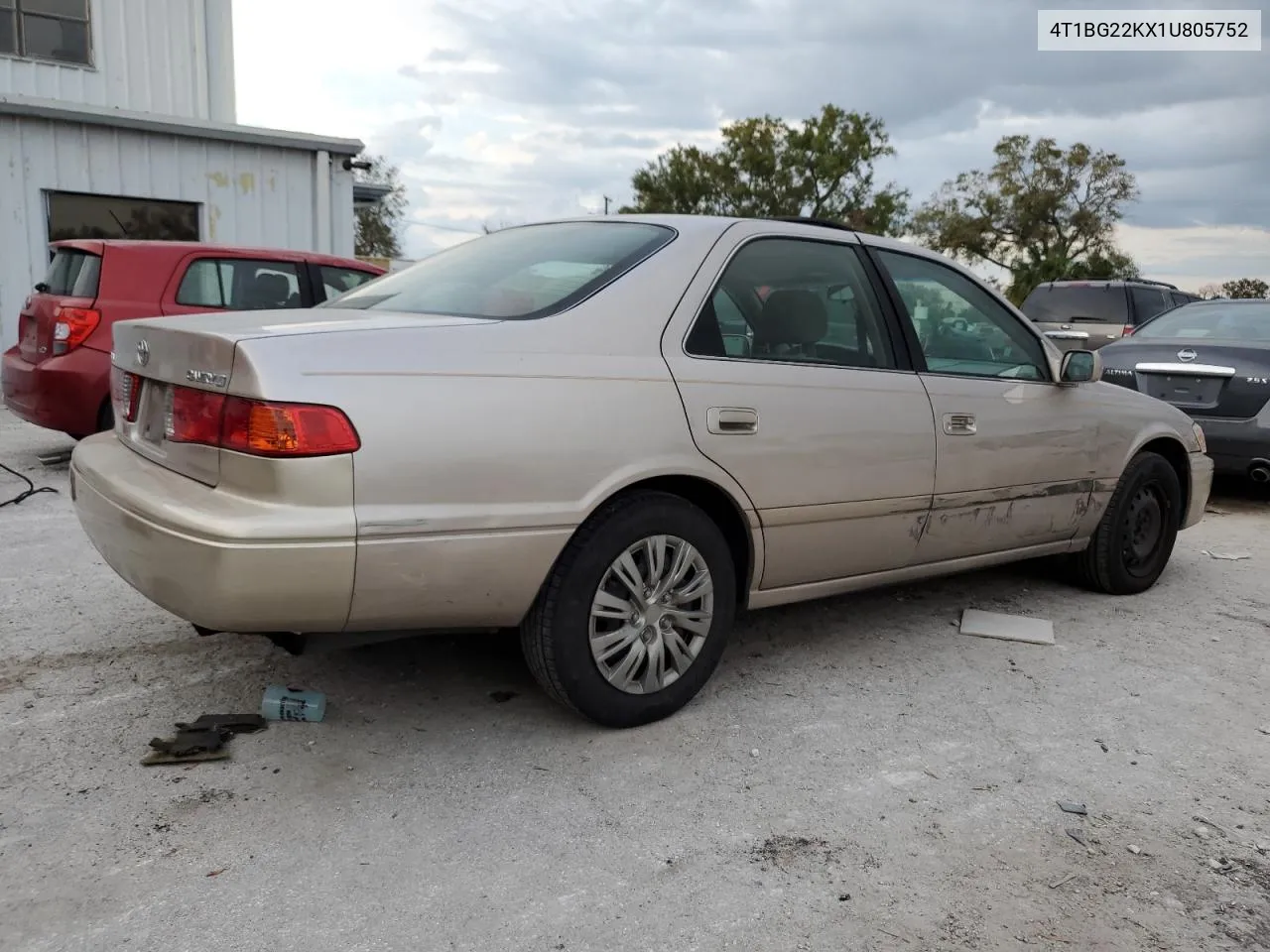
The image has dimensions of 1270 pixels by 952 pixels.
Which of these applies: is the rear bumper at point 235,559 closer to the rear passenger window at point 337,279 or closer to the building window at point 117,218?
the rear passenger window at point 337,279

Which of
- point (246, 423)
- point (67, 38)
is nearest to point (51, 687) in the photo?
point (246, 423)

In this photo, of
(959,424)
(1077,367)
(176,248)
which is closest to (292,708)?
(959,424)

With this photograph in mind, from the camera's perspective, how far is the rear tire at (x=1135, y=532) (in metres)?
4.77

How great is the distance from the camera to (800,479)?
11.0 ft

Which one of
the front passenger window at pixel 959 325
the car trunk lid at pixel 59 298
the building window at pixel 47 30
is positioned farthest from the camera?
the building window at pixel 47 30

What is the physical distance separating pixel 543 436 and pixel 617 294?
0.58 m

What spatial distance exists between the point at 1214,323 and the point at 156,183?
11.0 m

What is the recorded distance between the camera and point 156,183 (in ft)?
38.9

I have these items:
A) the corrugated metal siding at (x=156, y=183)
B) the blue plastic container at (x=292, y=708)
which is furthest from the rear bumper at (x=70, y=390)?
the corrugated metal siding at (x=156, y=183)

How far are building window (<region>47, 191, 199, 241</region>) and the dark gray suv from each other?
406 inches

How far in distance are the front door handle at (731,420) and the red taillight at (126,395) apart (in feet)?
5.64

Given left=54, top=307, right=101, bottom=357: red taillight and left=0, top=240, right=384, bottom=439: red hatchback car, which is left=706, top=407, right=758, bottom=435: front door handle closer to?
left=0, top=240, right=384, bottom=439: red hatchback car

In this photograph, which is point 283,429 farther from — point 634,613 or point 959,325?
point 959,325

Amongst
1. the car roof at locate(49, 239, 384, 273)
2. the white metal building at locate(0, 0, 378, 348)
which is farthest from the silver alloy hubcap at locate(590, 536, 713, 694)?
the white metal building at locate(0, 0, 378, 348)
